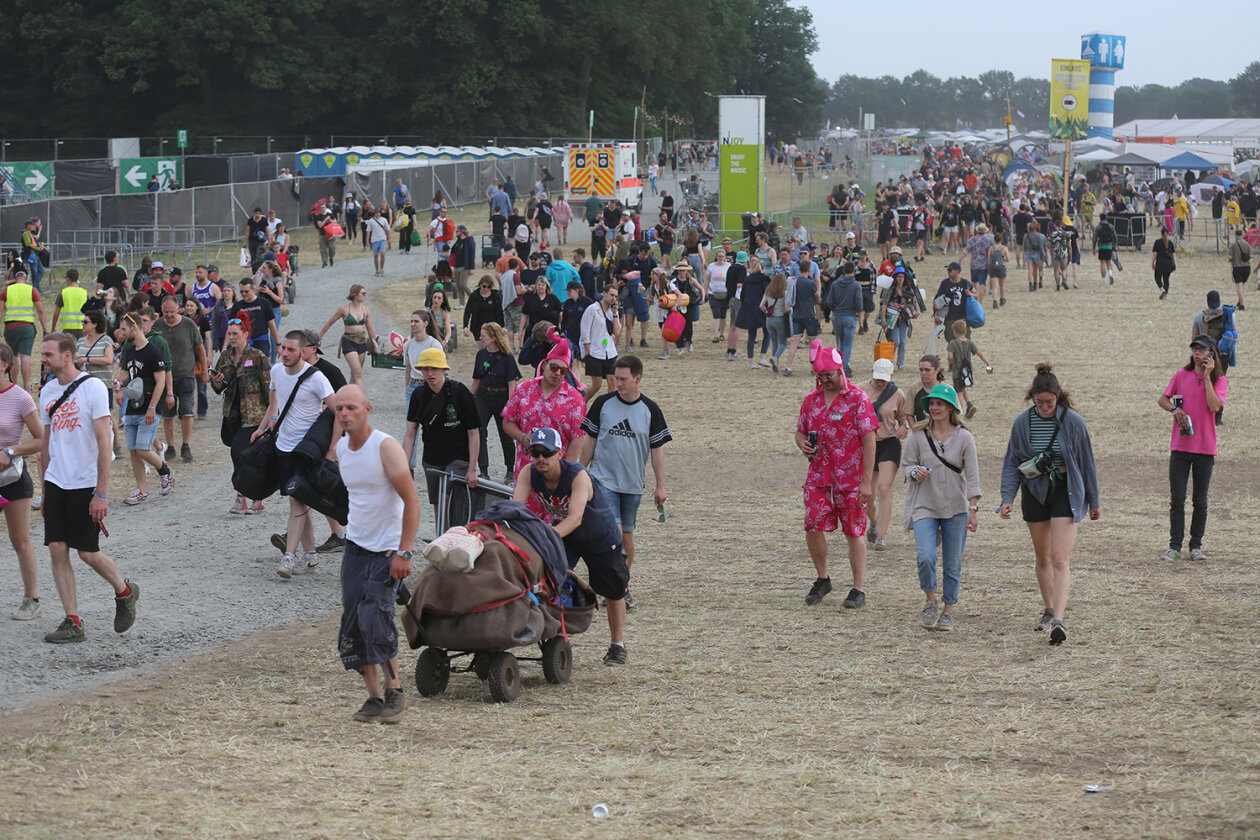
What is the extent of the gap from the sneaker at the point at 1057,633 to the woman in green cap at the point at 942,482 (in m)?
0.71

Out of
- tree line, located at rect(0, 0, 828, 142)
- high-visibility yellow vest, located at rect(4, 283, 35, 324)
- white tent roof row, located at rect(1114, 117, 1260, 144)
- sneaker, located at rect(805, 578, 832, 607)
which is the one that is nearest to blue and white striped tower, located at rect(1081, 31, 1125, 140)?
white tent roof row, located at rect(1114, 117, 1260, 144)

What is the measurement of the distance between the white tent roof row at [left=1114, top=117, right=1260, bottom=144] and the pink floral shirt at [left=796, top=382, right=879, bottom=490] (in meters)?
80.4

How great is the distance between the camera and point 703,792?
20.0 ft

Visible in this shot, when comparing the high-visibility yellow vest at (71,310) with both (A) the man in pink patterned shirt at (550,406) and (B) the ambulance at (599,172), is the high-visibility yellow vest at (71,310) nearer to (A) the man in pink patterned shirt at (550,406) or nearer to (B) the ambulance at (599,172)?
(A) the man in pink patterned shirt at (550,406)

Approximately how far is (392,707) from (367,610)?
609mm

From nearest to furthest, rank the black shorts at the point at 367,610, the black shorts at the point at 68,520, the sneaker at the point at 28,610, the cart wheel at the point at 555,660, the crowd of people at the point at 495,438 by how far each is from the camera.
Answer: the black shorts at the point at 367,610 → the crowd of people at the point at 495,438 → the cart wheel at the point at 555,660 → the black shorts at the point at 68,520 → the sneaker at the point at 28,610

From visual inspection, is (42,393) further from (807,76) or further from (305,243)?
(807,76)

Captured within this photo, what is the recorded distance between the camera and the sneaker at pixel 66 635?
850 centimetres

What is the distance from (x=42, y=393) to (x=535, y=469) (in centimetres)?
331

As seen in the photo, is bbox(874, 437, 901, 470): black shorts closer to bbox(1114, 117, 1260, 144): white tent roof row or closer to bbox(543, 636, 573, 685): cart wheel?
bbox(543, 636, 573, 685): cart wheel

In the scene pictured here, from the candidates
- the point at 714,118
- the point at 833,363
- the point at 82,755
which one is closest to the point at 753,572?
the point at 833,363

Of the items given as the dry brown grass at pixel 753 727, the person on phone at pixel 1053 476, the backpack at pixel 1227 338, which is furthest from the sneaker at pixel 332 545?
the backpack at pixel 1227 338

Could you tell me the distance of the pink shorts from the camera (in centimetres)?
957

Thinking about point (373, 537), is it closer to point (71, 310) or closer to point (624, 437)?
point (624, 437)
